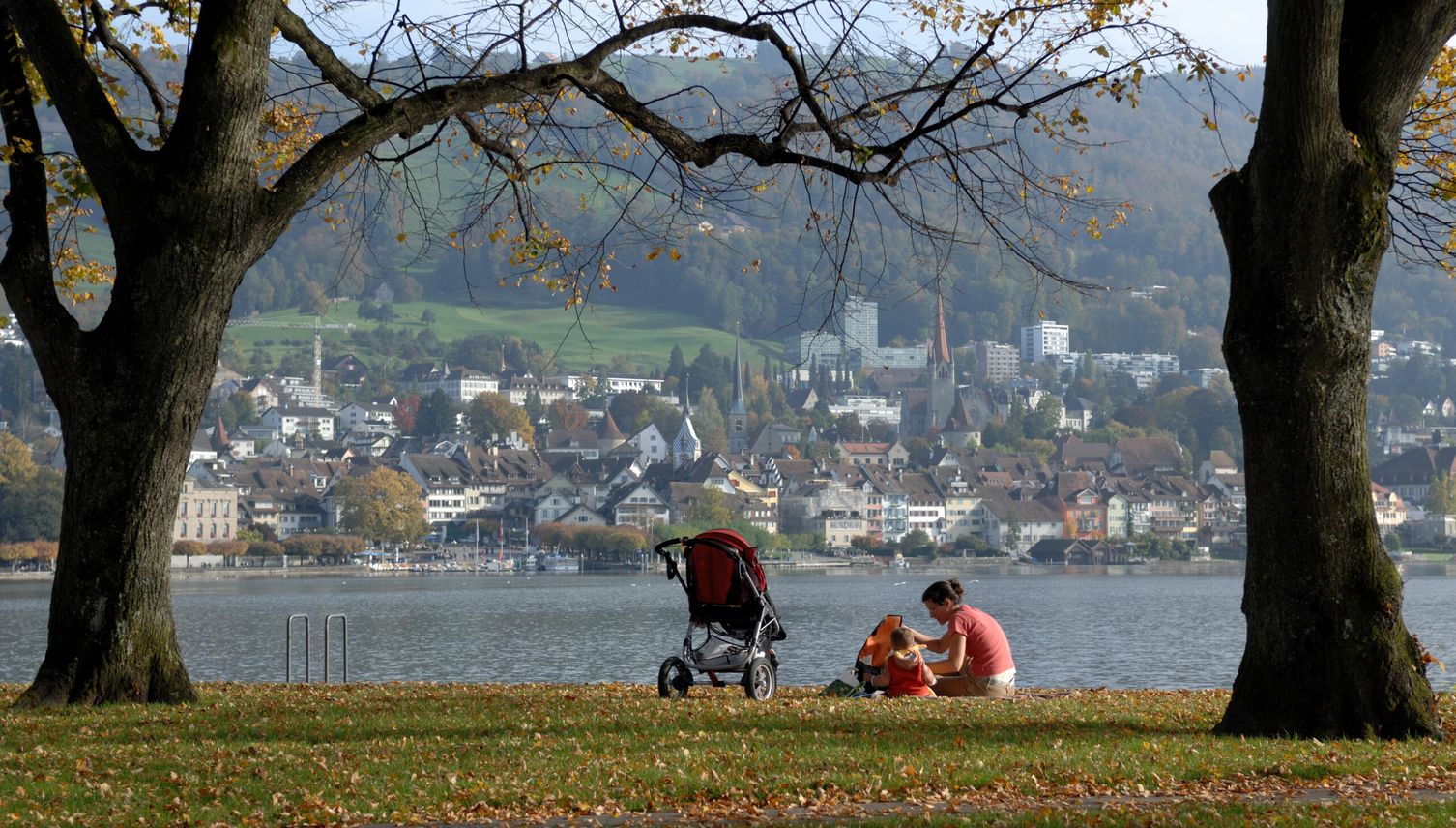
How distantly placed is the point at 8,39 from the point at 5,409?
200471 millimetres

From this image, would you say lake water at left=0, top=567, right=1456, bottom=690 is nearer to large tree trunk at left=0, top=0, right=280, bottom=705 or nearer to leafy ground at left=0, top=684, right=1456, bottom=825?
leafy ground at left=0, top=684, right=1456, bottom=825

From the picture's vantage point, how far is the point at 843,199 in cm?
1273

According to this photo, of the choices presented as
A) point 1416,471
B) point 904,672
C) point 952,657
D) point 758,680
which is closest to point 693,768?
point 758,680

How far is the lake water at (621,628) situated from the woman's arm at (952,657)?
14.5m

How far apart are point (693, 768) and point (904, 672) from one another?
14.4 ft

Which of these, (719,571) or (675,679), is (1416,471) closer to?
(719,571)

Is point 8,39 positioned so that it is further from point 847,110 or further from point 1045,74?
point 1045,74

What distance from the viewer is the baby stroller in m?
11.7

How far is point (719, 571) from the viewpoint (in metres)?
11.8

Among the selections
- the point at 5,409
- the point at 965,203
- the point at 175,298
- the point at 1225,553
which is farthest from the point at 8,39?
the point at 5,409

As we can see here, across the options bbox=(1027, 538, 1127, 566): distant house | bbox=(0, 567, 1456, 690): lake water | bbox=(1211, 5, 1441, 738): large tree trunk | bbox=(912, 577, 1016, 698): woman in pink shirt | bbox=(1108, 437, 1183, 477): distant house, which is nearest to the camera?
bbox=(1211, 5, 1441, 738): large tree trunk

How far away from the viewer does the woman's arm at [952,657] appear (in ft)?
39.5

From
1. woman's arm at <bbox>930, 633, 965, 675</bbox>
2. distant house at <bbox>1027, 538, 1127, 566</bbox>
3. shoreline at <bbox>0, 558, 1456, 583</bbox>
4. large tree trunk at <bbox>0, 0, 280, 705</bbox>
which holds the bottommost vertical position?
shoreline at <bbox>0, 558, 1456, 583</bbox>

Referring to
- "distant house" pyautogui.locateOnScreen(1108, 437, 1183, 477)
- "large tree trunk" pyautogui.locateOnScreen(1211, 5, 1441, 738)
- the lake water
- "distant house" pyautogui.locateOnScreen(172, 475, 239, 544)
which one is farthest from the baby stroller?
"distant house" pyautogui.locateOnScreen(1108, 437, 1183, 477)
